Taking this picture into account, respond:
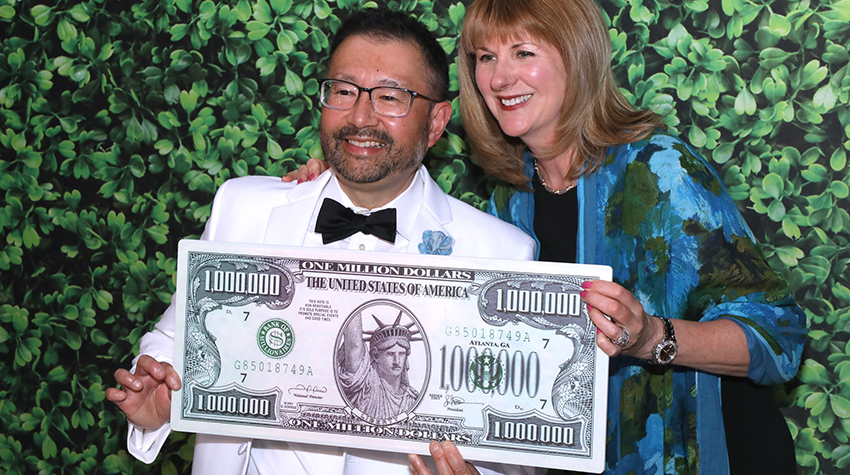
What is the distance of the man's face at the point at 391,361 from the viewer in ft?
5.26

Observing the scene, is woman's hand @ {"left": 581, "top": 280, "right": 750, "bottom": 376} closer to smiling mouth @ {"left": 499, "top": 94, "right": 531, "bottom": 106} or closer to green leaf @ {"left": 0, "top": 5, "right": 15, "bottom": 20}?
smiling mouth @ {"left": 499, "top": 94, "right": 531, "bottom": 106}

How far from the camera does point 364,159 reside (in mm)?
1899

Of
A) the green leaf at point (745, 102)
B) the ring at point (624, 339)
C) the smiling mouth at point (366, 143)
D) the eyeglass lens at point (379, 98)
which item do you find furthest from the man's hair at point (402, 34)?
the green leaf at point (745, 102)

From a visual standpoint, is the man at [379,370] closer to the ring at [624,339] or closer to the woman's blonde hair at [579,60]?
the ring at [624,339]

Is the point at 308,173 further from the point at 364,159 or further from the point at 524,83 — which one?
the point at 524,83

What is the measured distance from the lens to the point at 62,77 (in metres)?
2.86

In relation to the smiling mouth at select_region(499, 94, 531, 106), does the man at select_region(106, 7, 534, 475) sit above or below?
below

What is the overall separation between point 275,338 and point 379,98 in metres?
0.71

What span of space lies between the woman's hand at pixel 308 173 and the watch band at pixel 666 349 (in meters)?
1.15

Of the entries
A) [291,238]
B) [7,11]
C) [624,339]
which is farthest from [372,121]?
[7,11]

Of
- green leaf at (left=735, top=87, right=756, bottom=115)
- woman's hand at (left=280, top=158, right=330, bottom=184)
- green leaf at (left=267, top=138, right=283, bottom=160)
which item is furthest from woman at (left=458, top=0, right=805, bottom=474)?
green leaf at (left=267, top=138, right=283, bottom=160)

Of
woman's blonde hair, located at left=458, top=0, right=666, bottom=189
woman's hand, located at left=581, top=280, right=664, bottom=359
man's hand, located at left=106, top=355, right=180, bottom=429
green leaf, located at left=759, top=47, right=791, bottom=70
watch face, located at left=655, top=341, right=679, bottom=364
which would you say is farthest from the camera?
green leaf, located at left=759, top=47, right=791, bottom=70

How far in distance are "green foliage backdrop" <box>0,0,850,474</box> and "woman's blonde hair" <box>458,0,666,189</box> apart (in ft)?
1.94

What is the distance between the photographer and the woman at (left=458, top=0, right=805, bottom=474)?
5.37 ft
